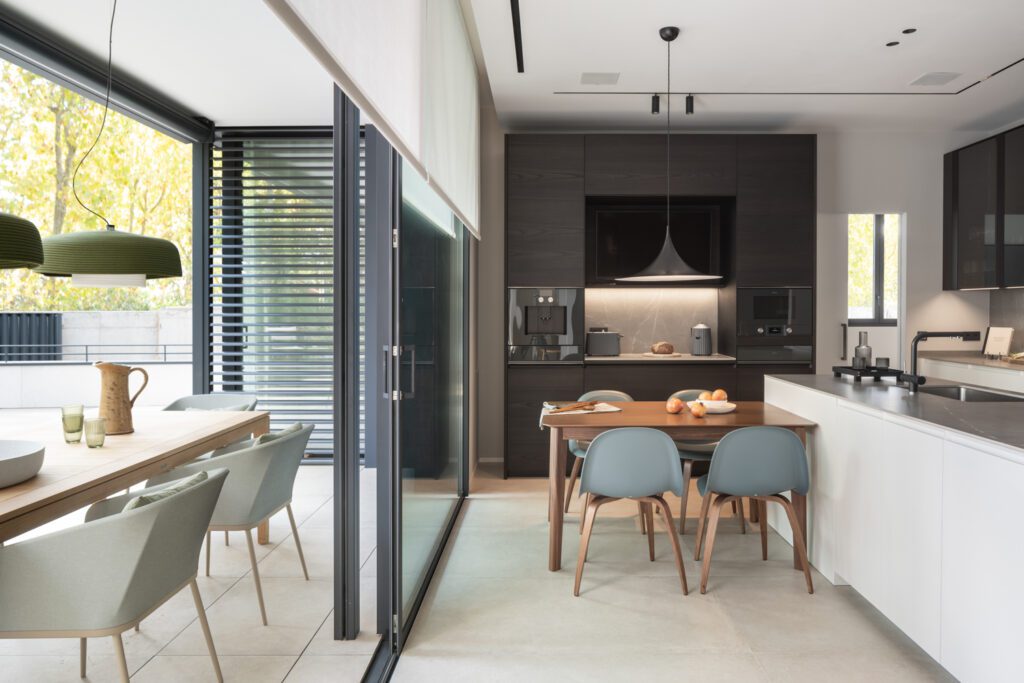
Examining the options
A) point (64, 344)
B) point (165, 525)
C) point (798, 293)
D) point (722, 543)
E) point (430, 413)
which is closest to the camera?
point (165, 525)

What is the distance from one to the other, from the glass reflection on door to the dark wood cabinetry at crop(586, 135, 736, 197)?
156 cm

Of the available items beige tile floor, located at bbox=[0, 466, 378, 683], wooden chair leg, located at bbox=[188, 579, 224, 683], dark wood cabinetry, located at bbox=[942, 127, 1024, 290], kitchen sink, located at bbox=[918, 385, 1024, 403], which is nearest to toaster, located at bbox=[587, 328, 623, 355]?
kitchen sink, located at bbox=[918, 385, 1024, 403]

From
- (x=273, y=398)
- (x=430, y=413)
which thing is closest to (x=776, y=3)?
(x=430, y=413)

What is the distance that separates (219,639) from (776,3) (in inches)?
150

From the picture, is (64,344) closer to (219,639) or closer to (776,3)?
(219,639)

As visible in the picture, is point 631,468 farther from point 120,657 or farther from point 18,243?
point 18,243

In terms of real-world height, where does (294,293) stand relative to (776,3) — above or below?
below

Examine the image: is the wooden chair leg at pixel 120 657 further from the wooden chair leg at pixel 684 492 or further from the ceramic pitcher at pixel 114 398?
the wooden chair leg at pixel 684 492

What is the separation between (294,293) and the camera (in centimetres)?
547

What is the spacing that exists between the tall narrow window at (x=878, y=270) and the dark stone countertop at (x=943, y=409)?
2297 mm

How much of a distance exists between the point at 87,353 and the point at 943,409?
9.17 m

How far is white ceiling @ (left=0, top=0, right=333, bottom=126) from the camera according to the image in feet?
10.5

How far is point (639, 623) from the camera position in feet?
8.79

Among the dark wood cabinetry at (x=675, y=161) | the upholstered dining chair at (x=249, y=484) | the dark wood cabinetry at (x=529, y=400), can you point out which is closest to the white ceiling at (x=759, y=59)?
the dark wood cabinetry at (x=675, y=161)
